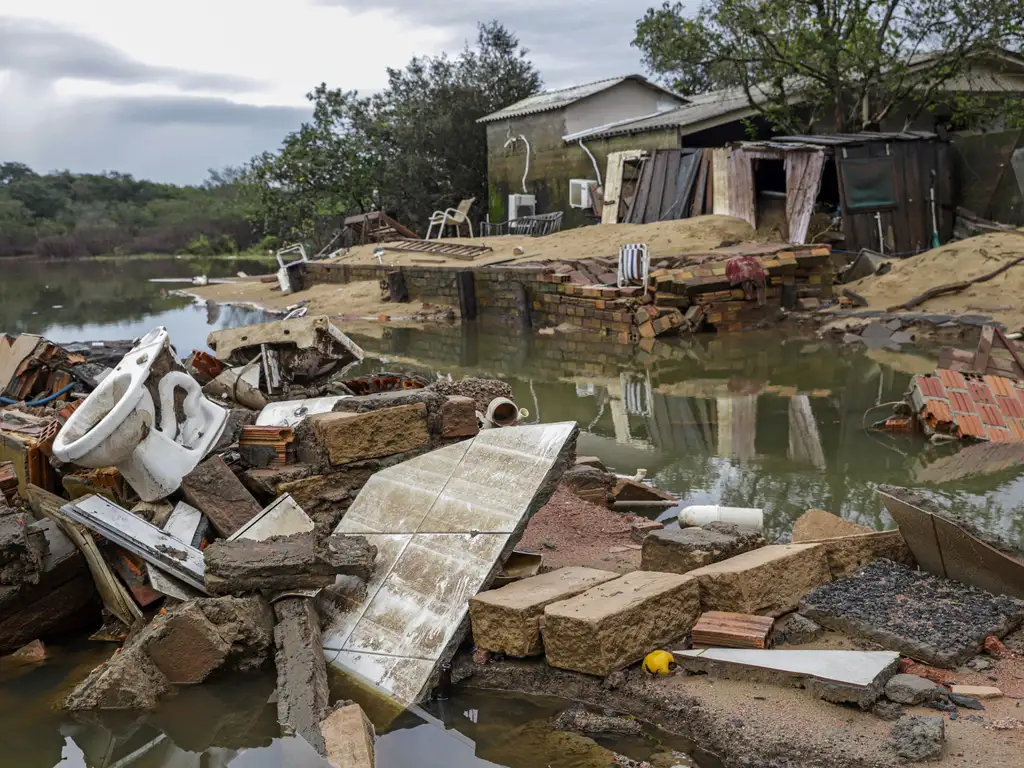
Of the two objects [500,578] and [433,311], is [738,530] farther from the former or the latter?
[433,311]

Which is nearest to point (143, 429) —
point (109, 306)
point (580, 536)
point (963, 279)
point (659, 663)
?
point (580, 536)

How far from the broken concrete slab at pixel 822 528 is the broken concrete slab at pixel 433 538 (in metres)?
1.39

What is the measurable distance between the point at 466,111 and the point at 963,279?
879 inches

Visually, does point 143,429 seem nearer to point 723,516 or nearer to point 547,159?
point 723,516

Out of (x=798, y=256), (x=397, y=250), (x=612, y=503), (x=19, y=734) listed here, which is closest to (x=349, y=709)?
(x=19, y=734)

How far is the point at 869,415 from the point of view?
8.93 meters

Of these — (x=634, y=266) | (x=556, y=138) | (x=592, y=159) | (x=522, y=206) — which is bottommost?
(x=634, y=266)

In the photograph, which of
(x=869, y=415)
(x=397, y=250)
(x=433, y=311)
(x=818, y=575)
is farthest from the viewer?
(x=397, y=250)

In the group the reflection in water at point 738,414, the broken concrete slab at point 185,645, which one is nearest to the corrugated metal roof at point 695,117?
the reflection in water at point 738,414

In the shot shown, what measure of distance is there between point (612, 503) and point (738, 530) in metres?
1.72

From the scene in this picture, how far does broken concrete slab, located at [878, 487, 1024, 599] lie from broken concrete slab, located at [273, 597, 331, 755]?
2668 mm

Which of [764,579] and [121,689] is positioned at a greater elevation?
[764,579]

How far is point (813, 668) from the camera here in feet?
11.5

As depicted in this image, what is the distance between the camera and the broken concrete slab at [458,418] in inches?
208
